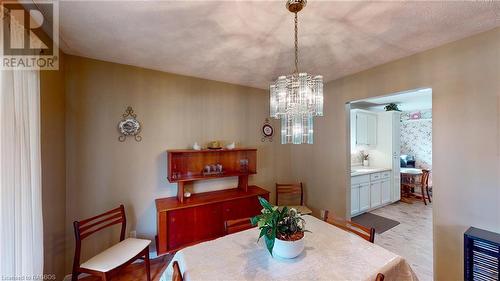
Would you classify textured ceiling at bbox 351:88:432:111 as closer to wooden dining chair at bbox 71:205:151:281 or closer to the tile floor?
the tile floor

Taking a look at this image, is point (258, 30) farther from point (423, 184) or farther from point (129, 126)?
point (423, 184)

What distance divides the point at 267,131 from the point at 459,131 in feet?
7.94

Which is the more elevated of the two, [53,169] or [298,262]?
[53,169]

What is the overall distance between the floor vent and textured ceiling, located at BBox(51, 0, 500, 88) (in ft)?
5.76

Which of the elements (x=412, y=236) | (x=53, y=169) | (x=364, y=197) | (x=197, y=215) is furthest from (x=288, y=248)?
(x=364, y=197)

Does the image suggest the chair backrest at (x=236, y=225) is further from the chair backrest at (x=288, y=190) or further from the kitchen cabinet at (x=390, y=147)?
the kitchen cabinet at (x=390, y=147)

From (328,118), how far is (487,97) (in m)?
1.71

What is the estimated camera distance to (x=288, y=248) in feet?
4.26

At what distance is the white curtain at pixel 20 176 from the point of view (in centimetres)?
110

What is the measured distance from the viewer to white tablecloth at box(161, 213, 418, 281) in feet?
3.88

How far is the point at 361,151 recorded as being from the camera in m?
4.81

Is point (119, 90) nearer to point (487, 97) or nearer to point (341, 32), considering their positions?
point (341, 32)

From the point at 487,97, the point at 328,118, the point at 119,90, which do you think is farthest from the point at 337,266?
the point at 119,90

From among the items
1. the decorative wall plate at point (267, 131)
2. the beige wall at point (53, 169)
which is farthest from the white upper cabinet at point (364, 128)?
the beige wall at point (53, 169)
